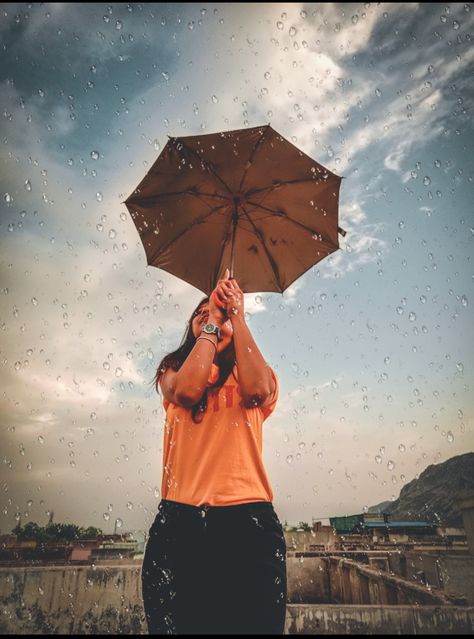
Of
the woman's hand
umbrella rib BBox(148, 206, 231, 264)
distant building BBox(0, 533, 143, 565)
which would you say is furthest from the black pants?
distant building BBox(0, 533, 143, 565)

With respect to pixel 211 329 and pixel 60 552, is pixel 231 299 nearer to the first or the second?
pixel 211 329

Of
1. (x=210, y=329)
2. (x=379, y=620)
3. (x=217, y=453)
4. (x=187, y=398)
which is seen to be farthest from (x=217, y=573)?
(x=379, y=620)

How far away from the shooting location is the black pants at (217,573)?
135 cm

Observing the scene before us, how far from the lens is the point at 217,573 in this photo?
4.51ft

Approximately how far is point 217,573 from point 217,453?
0.43m

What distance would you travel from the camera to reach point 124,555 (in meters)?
16.6

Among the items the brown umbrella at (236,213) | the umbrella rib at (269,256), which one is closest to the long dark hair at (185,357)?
the brown umbrella at (236,213)

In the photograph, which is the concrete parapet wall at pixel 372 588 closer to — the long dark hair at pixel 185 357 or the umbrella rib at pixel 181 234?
the long dark hair at pixel 185 357

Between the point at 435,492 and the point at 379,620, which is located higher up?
the point at 379,620

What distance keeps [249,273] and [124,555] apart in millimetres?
17897

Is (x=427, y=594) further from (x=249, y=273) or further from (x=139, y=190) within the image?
(x=139, y=190)

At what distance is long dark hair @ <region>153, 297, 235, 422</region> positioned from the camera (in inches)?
70.4

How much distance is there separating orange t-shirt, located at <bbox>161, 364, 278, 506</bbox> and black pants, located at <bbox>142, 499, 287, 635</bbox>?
0.19 feet

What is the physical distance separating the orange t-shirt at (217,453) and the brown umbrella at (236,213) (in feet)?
5.51
